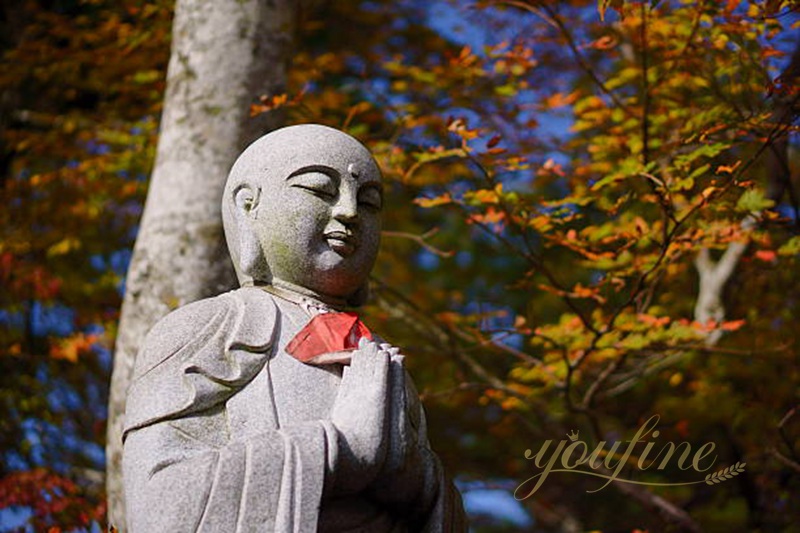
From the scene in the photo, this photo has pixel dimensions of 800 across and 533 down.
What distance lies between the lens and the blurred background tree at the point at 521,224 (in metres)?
6.64

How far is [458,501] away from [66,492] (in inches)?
175

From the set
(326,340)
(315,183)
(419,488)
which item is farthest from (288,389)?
(315,183)

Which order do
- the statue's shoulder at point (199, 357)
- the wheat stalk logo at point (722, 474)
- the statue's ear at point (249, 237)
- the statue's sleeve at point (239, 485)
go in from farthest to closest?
the wheat stalk logo at point (722, 474), the statue's ear at point (249, 237), the statue's shoulder at point (199, 357), the statue's sleeve at point (239, 485)

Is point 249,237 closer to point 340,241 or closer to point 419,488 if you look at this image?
point 340,241

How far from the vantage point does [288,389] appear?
12.8ft

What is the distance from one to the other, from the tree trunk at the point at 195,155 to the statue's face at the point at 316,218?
1.89m

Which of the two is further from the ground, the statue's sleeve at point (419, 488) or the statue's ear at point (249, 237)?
the statue's ear at point (249, 237)

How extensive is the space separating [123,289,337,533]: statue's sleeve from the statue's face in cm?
39

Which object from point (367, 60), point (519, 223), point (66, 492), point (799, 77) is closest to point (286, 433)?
point (519, 223)

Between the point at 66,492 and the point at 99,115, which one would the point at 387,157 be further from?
the point at 99,115

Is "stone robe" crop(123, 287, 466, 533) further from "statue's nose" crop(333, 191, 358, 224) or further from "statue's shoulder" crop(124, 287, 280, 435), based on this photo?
"statue's nose" crop(333, 191, 358, 224)

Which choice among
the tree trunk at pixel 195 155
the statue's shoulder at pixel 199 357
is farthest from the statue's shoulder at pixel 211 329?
the tree trunk at pixel 195 155

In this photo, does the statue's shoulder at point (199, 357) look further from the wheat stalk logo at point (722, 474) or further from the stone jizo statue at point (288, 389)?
the wheat stalk logo at point (722, 474)

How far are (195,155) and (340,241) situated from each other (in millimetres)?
2386
